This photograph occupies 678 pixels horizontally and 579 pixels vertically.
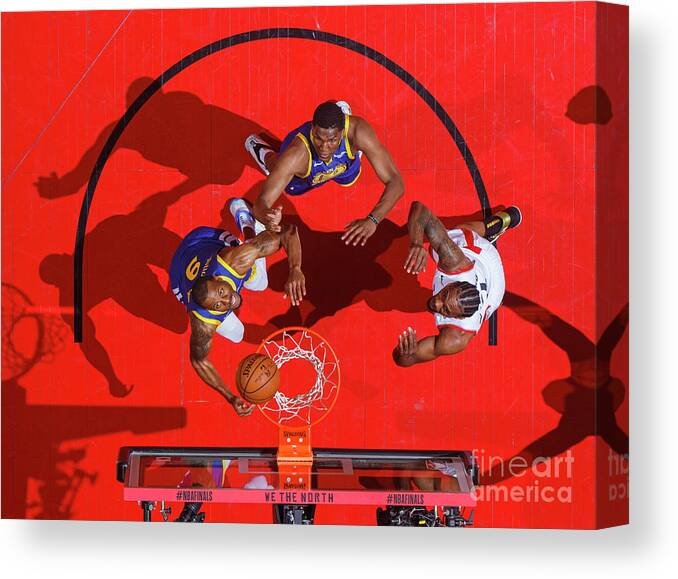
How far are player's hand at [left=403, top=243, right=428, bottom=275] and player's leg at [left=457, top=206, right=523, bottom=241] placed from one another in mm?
643

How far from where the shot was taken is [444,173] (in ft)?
33.6

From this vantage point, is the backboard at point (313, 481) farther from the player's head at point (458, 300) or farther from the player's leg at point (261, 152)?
the player's leg at point (261, 152)

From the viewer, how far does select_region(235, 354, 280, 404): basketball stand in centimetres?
999

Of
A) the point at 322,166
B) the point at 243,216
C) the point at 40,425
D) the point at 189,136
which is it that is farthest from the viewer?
the point at 40,425

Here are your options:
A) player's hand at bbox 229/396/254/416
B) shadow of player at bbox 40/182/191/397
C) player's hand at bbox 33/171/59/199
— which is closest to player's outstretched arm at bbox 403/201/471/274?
player's hand at bbox 229/396/254/416

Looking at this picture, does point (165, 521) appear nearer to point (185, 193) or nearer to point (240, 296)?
point (240, 296)

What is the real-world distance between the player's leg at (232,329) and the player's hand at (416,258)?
1809 millimetres

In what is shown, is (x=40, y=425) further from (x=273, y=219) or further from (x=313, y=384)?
(x=273, y=219)

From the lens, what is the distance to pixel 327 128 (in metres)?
9.78

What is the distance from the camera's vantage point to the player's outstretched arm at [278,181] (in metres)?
10.0

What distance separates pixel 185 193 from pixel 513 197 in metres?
3.30

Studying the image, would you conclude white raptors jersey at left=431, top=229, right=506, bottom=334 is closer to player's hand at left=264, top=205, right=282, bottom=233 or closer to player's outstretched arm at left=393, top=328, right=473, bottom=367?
player's outstretched arm at left=393, top=328, right=473, bottom=367

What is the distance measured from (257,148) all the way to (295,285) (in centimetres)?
156

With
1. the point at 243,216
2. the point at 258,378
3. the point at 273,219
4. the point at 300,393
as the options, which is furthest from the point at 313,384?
the point at 243,216
